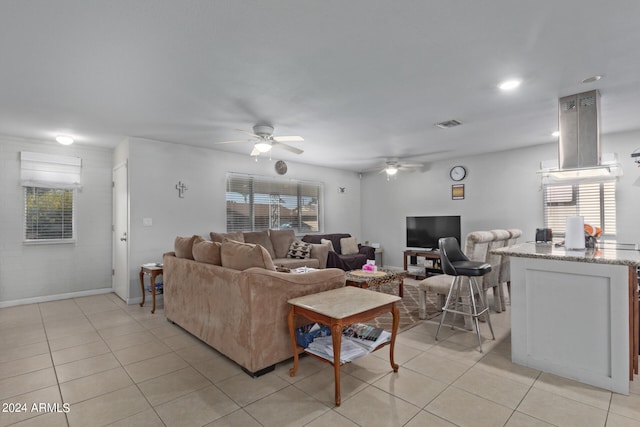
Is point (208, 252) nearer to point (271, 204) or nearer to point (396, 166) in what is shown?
point (271, 204)

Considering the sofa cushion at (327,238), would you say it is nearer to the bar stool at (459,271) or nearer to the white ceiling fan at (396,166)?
the white ceiling fan at (396,166)

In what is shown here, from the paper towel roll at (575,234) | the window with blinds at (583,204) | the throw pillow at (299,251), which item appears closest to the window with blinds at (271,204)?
the throw pillow at (299,251)

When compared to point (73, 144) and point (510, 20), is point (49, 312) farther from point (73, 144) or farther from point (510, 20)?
point (510, 20)

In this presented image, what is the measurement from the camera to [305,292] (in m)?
2.66

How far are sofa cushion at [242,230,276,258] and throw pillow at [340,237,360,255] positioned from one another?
157cm

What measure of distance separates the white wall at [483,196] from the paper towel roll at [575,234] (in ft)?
9.47

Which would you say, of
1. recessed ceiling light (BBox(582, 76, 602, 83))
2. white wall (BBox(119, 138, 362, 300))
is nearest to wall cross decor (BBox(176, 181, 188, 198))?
white wall (BBox(119, 138, 362, 300))

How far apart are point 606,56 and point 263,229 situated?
5.34m

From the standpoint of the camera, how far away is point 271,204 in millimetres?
6477

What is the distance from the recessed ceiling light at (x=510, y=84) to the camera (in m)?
2.91

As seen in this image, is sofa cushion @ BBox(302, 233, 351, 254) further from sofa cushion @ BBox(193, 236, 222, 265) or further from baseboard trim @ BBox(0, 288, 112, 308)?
baseboard trim @ BBox(0, 288, 112, 308)

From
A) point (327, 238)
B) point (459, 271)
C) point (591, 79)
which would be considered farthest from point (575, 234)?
point (327, 238)

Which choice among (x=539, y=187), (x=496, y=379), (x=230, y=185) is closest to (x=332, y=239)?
(x=230, y=185)

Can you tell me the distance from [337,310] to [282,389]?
74 centimetres
